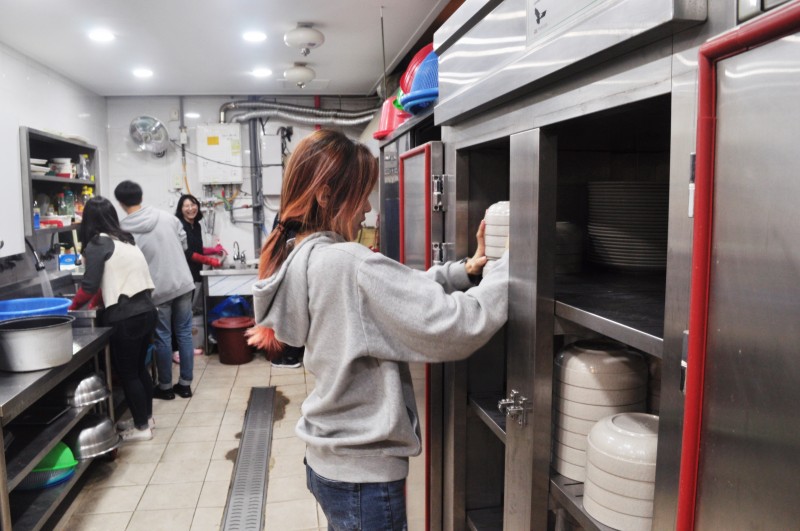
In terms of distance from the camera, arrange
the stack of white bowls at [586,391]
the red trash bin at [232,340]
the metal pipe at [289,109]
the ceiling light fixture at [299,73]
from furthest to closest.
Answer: the metal pipe at [289,109] → the red trash bin at [232,340] → the ceiling light fixture at [299,73] → the stack of white bowls at [586,391]

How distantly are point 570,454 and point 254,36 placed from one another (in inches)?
161

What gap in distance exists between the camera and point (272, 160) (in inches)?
267

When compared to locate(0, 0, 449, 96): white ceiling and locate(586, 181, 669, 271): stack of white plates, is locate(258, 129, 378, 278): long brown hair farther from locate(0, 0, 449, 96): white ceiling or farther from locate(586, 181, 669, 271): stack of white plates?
locate(0, 0, 449, 96): white ceiling

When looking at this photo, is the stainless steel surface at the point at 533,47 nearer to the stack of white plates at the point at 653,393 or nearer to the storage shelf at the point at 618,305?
the storage shelf at the point at 618,305

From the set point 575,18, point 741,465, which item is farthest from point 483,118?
point 741,465

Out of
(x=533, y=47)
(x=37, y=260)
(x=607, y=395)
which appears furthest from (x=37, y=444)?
(x=533, y=47)

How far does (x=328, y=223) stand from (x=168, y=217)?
137 inches

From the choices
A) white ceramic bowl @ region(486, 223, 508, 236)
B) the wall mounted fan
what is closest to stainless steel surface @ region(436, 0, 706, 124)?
white ceramic bowl @ region(486, 223, 508, 236)

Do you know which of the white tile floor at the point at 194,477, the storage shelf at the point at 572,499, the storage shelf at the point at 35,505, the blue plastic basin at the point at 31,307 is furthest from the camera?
the blue plastic basin at the point at 31,307

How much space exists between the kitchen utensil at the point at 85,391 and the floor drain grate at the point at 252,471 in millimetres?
911

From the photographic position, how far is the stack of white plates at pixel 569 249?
1.49 meters

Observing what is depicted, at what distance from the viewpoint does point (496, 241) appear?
1.43 metres

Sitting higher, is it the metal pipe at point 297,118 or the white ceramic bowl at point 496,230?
the metal pipe at point 297,118

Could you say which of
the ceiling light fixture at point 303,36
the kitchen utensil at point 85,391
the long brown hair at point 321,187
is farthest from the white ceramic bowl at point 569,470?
the ceiling light fixture at point 303,36
